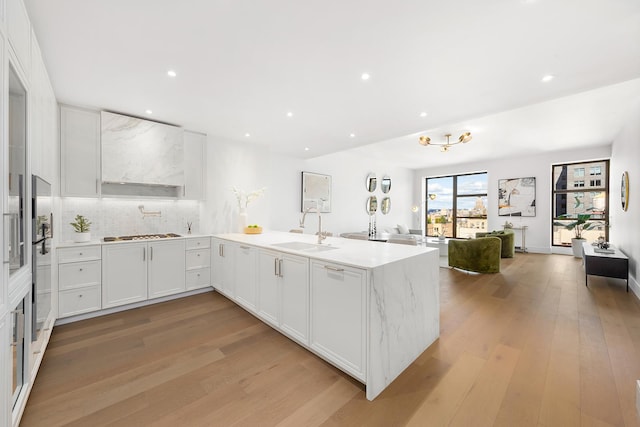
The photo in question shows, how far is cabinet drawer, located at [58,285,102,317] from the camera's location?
2.86 metres

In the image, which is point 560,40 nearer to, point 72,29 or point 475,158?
point 72,29

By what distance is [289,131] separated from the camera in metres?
4.22

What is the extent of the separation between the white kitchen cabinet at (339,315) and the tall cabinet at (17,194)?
1756mm

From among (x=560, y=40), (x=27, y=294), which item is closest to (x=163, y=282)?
(x=27, y=294)

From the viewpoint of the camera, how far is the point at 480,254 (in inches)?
194

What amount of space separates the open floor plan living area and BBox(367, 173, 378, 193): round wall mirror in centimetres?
371

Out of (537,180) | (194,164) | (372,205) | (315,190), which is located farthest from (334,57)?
(537,180)

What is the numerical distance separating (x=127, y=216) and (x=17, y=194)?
94.5 inches

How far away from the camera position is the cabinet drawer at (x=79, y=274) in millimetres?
2852

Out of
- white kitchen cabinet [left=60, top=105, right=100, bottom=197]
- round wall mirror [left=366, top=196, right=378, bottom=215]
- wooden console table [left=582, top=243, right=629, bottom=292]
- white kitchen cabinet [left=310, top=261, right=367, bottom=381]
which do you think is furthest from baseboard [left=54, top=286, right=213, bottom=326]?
wooden console table [left=582, top=243, right=629, bottom=292]

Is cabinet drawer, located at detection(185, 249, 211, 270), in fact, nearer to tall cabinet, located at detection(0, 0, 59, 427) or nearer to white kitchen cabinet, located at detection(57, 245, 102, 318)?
white kitchen cabinet, located at detection(57, 245, 102, 318)

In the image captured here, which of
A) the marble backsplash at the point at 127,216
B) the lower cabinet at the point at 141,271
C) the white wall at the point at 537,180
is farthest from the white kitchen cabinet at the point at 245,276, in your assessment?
the white wall at the point at 537,180

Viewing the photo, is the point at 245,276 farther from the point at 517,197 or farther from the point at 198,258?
the point at 517,197

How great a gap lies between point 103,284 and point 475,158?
9.03 metres
